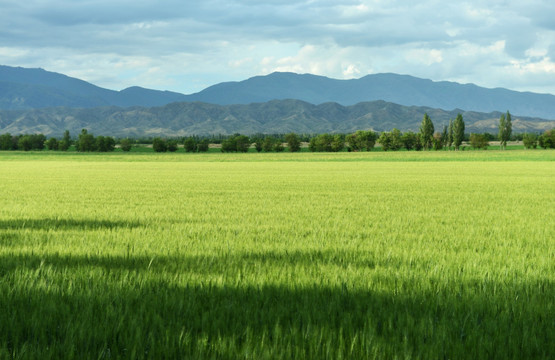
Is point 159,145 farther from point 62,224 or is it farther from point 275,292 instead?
point 275,292

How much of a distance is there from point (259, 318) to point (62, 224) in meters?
10.2

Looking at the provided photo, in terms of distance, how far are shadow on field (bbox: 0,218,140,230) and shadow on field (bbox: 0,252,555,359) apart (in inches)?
235

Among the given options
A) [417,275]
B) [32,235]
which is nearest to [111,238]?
[32,235]

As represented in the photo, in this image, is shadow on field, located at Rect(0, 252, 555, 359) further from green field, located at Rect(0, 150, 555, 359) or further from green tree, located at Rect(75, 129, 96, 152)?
green tree, located at Rect(75, 129, 96, 152)

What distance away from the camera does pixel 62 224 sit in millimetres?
13469

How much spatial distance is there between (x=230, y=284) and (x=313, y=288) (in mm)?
1058

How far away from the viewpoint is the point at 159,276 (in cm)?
662

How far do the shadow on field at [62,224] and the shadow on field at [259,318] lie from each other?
5.98m

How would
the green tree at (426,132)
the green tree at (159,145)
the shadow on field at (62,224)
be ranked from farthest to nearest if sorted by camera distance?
the green tree at (426,132)
the green tree at (159,145)
the shadow on field at (62,224)

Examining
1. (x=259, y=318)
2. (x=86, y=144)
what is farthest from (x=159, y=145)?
(x=259, y=318)

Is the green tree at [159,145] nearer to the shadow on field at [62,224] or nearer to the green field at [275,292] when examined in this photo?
the shadow on field at [62,224]

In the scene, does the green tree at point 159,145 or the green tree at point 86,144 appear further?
the green tree at point 86,144

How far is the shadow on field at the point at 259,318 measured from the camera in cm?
411

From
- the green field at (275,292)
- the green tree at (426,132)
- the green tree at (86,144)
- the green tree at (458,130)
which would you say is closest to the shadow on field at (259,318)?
the green field at (275,292)
